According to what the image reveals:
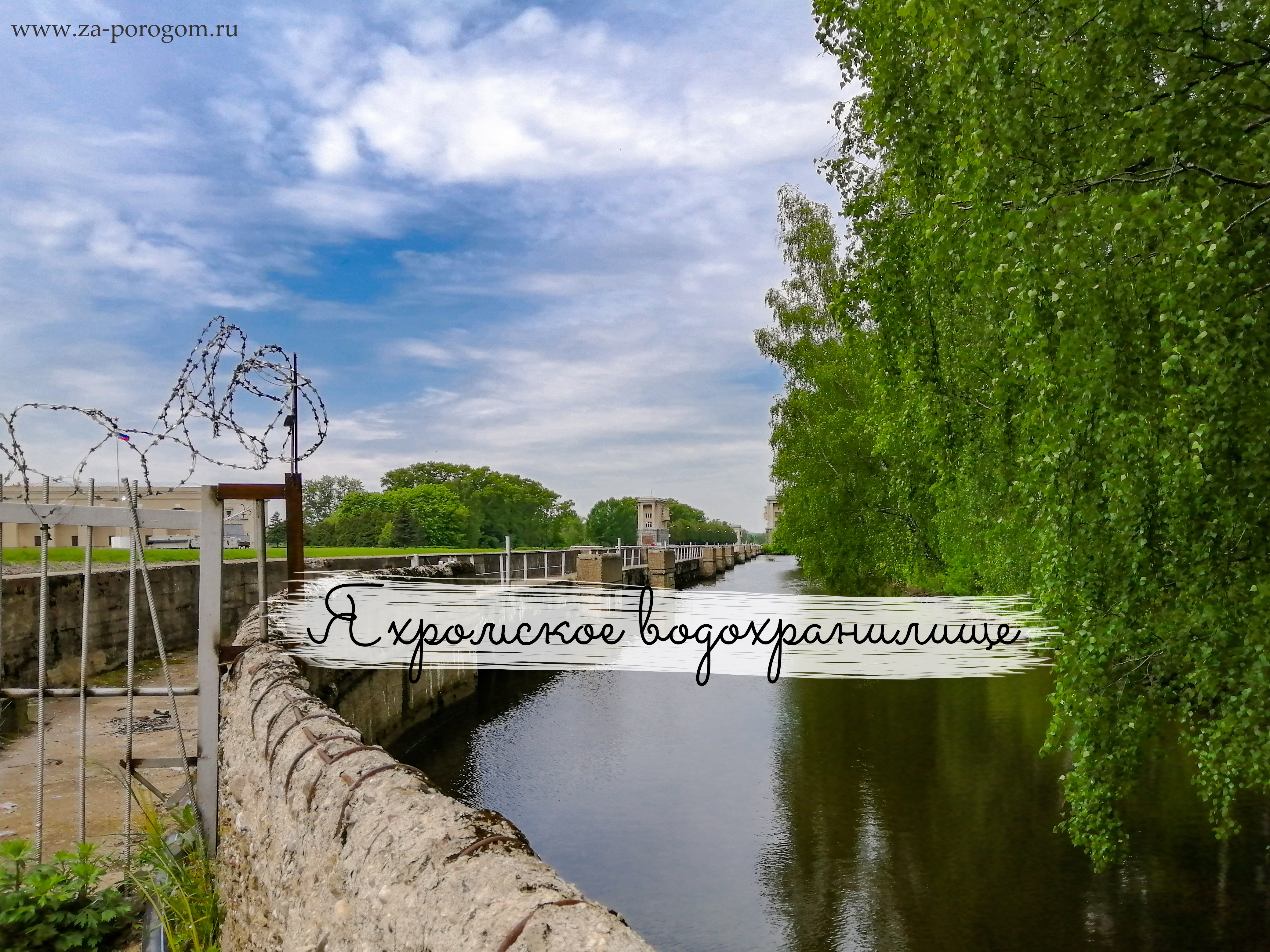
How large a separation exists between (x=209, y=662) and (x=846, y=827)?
7.30m

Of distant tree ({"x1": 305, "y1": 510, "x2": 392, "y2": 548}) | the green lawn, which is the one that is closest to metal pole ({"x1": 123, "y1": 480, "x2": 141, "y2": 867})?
the green lawn

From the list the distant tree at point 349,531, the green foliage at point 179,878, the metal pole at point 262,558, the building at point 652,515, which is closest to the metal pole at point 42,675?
the green foliage at point 179,878

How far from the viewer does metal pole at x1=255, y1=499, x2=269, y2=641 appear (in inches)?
201

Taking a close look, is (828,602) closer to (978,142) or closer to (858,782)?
(858,782)

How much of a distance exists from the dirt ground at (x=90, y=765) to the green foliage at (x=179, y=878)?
0.67 ft

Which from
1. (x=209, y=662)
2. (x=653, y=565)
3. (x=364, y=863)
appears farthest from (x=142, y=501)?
(x=653, y=565)

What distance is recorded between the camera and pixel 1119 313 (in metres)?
4.21

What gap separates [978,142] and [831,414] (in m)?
18.2

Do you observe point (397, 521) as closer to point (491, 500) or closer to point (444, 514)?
point (444, 514)

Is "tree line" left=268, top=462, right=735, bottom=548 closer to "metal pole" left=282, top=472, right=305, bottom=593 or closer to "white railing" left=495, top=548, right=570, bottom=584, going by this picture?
"white railing" left=495, top=548, right=570, bottom=584

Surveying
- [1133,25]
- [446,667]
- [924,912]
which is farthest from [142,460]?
[446,667]

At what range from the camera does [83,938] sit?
3520 millimetres

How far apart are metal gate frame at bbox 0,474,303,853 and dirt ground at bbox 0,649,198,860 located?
320 millimetres

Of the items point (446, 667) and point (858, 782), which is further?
point (446, 667)
